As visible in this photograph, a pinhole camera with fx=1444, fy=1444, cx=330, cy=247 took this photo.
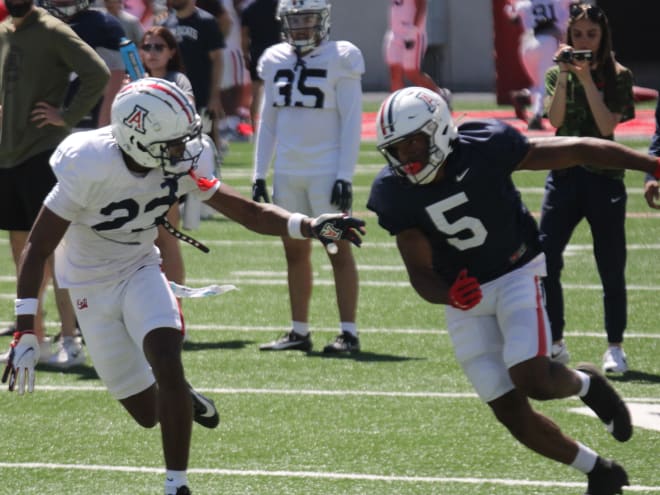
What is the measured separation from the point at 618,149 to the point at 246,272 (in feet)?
17.5

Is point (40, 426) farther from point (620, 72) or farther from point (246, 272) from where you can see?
point (246, 272)

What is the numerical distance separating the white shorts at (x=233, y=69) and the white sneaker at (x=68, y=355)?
32.3ft

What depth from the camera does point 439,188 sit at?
5.12 meters

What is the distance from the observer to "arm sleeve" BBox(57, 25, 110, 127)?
7.34 metres

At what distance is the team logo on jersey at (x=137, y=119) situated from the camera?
199 inches

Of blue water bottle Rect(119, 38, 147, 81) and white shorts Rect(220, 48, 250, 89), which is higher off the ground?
blue water bottle Rect(119, 38, 147, 81)

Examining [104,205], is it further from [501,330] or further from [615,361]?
[615,361]

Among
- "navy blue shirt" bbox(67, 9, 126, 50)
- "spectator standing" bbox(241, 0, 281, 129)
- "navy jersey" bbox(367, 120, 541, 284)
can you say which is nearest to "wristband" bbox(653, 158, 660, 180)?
"navy jersey" bbox(367, 120, 541, 284)

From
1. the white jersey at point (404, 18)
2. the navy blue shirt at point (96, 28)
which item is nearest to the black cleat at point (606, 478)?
the navy blue shirt at point (96, 28)

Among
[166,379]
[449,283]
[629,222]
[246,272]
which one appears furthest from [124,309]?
[629,222]

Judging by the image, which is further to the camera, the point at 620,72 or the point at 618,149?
the point at 620,72

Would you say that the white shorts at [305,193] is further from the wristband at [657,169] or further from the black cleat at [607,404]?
the wristband at [657,169]

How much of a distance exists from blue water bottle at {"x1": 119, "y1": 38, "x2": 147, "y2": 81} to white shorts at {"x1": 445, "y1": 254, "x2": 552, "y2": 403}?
10.9 ft

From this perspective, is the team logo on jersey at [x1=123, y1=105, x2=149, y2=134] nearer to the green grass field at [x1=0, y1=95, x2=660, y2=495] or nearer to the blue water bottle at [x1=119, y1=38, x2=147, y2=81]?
the green grass field at [x1=0, y1=95, x2=660, y2=495]
